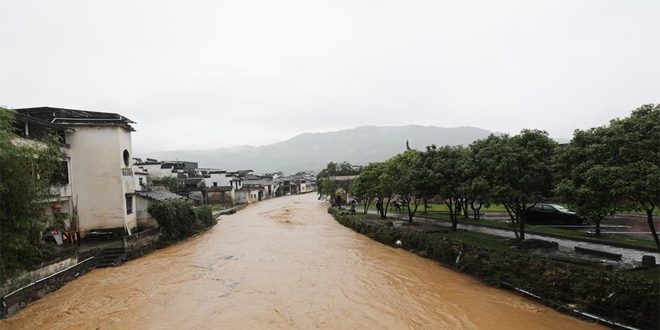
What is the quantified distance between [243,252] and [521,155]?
54.0ft

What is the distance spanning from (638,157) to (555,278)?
448cm

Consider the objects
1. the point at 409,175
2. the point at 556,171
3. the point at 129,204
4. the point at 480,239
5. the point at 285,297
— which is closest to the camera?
the point at 556,171

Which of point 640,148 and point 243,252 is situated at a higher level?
point 640,148

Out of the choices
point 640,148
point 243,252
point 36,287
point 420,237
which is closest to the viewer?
point 640,148

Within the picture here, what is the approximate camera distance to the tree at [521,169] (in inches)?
587

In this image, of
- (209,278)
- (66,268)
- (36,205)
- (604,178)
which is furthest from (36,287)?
(604,178)

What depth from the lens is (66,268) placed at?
16453 millimetres

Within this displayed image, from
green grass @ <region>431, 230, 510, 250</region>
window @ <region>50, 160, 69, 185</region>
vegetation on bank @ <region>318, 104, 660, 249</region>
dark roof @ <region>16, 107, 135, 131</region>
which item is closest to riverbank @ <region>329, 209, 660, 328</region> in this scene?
green grass @ <region>431, 230, 510, 250</region>

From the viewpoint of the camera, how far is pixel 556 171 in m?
13.2

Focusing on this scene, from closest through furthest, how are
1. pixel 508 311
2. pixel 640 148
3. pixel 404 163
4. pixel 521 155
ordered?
1. pixel 640 148
2. pixel 508 311
3. pixel 521 155
4. pixel 404 163

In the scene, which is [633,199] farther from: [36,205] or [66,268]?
[66,268]

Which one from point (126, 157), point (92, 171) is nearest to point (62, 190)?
point (92, 171)

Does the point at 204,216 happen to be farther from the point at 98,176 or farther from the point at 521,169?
the point at 521,169

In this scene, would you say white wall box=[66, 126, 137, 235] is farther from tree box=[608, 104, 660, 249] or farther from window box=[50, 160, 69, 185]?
tree box=[608, 104, 660, 249]
